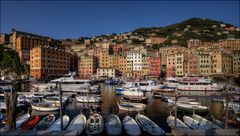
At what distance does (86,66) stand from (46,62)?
2960cm

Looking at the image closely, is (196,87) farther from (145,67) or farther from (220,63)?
(145,67)

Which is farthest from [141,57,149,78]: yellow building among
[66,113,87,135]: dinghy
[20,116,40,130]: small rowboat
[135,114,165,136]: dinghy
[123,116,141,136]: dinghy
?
[20,116,40,130]: small rowboat

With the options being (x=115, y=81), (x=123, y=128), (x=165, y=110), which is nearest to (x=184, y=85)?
(x=165, y=110)

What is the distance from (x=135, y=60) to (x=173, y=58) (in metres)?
23.9

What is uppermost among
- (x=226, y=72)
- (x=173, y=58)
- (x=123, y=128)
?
(x=173, y=58)

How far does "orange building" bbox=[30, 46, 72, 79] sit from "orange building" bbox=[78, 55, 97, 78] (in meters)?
16.3

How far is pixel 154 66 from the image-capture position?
4402 inches

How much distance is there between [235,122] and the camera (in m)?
25.4

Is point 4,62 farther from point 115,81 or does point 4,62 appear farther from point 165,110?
point 165,110

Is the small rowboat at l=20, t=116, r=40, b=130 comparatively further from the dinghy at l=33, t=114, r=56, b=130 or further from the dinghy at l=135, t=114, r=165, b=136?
the dinghy at l=135, t=114, r=165, b=136

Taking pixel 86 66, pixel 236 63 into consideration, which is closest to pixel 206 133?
pixel 236 63

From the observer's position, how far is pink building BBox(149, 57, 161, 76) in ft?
362

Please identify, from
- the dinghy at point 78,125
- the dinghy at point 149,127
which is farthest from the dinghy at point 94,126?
the dinghy at point 149,127

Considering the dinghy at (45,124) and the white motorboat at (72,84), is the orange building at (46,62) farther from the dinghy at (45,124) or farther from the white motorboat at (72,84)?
the dinghy at (45,124)
